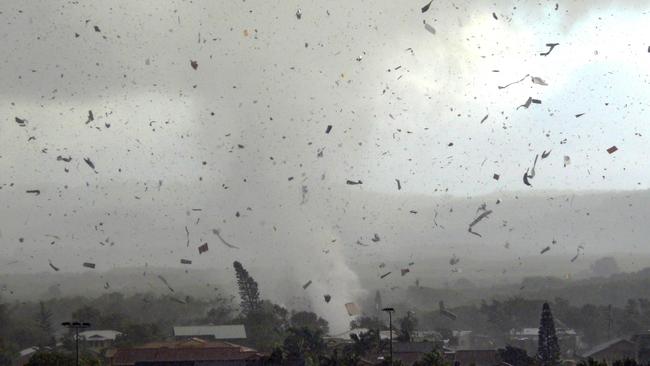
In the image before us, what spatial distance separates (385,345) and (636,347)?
56252mm

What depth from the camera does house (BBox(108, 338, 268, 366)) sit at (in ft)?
488

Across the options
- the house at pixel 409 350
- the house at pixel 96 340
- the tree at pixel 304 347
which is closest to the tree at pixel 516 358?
the house at pixel 409 350

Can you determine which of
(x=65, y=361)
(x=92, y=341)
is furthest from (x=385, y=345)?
(x=92, y=341)

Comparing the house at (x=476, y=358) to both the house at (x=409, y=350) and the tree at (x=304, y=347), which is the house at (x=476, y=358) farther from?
the tree at (x=304, y=347)

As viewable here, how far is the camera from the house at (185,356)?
5856 inches

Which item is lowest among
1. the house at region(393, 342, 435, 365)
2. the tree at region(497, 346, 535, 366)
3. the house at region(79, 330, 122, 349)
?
the tree at region(497, 346, 535, 366)

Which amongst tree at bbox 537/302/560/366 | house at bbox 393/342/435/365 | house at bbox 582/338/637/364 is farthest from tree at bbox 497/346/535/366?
house at bbox 582/338/637/364

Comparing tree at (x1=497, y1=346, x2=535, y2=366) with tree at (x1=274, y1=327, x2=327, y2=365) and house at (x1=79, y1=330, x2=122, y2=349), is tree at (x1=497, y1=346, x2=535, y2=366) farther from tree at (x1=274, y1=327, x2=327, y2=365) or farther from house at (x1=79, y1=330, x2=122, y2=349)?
house at (x1=79, y1=330, x2=122, y2=349)

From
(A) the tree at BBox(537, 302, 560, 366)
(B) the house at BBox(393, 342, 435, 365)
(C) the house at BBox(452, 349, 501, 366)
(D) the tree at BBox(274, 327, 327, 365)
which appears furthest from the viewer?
(C) the house at BBox(452, 349, 501, 366)

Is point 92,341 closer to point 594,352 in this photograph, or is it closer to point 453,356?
point 453,356

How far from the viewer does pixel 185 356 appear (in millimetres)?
150750

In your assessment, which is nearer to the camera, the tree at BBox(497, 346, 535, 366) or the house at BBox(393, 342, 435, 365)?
the tree at BBox(497, 346, 535, 366)

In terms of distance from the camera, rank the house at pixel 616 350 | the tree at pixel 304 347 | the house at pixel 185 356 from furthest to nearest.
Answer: the house at pixel 616 350 → the house at pixel 185 356 → the tree at pixel 304 347

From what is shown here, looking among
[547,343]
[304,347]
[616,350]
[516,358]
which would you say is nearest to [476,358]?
[547,343]
